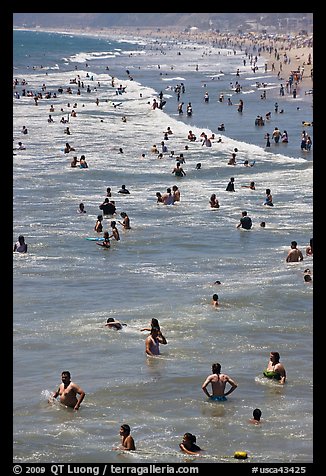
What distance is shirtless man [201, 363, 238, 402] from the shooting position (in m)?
15.5

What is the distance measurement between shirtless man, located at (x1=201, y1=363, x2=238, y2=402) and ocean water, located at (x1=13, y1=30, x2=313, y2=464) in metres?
0.19

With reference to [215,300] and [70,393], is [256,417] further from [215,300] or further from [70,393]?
[215,300]

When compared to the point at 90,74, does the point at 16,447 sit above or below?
below

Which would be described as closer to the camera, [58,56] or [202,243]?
[202,243]

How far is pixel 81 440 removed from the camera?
45.4 feet

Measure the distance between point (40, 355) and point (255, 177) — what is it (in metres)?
23.8

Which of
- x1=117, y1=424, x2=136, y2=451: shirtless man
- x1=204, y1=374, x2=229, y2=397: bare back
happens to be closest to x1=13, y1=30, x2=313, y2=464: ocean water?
x1=117, y1=424, x2=136, y2=451: shirtless man

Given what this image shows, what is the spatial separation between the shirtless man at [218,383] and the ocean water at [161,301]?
19cm

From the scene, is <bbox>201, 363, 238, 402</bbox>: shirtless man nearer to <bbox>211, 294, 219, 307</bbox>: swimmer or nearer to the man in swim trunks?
the man in swim trunks

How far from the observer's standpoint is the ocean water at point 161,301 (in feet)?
47.1
